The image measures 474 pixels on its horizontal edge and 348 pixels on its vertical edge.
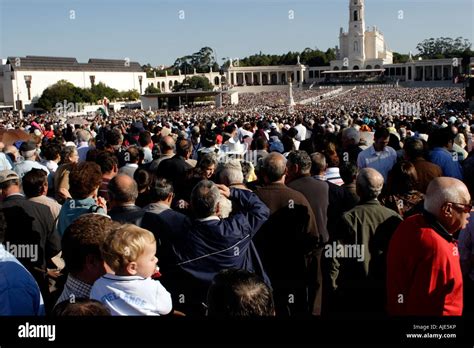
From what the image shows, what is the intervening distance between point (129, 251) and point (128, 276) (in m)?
0.17

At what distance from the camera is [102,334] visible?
2973 millimetres

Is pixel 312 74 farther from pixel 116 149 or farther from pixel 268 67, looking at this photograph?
pixel 116 149

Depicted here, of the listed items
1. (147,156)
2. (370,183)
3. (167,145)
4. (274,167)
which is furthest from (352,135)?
(370,183)

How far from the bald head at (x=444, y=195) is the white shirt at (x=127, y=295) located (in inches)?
77.0

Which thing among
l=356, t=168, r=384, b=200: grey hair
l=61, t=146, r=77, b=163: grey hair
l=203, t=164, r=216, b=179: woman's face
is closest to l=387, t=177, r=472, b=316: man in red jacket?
l=356, t=168, r=384, b=200: grey hair

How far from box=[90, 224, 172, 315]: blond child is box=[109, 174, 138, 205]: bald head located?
1466 mm

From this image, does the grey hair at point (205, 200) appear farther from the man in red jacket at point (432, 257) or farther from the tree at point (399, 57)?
the tree at point (399, 57)

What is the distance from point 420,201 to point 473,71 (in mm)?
57562

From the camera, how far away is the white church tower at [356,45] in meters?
129

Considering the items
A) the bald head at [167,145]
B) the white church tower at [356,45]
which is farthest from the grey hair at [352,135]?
the white church tower at [356,45]

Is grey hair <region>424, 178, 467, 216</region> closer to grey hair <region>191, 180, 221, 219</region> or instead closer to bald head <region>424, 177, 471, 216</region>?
bald head <region>424, 177, 471, 216</region>

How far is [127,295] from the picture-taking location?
136 inches

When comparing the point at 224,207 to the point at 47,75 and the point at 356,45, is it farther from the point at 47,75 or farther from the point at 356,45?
the point at 356,45

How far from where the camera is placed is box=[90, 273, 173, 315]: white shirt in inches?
135
